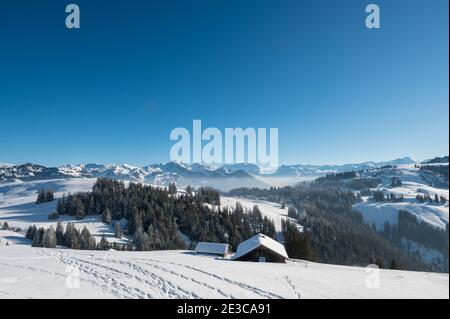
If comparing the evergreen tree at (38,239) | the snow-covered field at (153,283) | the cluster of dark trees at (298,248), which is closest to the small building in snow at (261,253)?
the cluster of dark trees at (298,248)

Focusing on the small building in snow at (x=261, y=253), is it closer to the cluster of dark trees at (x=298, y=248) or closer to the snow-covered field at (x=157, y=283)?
the cluster of dark trees at (x=298, y=248)

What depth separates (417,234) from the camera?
18412 centimetres

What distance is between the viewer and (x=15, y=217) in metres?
134

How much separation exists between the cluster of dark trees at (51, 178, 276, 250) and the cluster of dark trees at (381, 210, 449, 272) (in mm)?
110515

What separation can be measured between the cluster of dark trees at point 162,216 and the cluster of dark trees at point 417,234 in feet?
363

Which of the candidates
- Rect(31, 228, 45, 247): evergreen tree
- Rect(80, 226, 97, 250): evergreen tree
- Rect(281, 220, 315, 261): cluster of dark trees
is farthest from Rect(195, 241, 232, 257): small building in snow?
Rect(31, 228, 45, 247): evergreen tree

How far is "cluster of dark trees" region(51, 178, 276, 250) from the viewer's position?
102m

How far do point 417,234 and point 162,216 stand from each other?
173557mm

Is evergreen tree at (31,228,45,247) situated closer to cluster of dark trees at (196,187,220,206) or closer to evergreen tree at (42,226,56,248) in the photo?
evergreen tree at (42,226,56,248)

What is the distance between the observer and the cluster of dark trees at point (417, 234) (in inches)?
6745

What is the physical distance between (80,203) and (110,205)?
13094 millimetres

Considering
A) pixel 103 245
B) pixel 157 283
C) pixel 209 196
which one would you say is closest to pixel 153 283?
pixel 157 283
